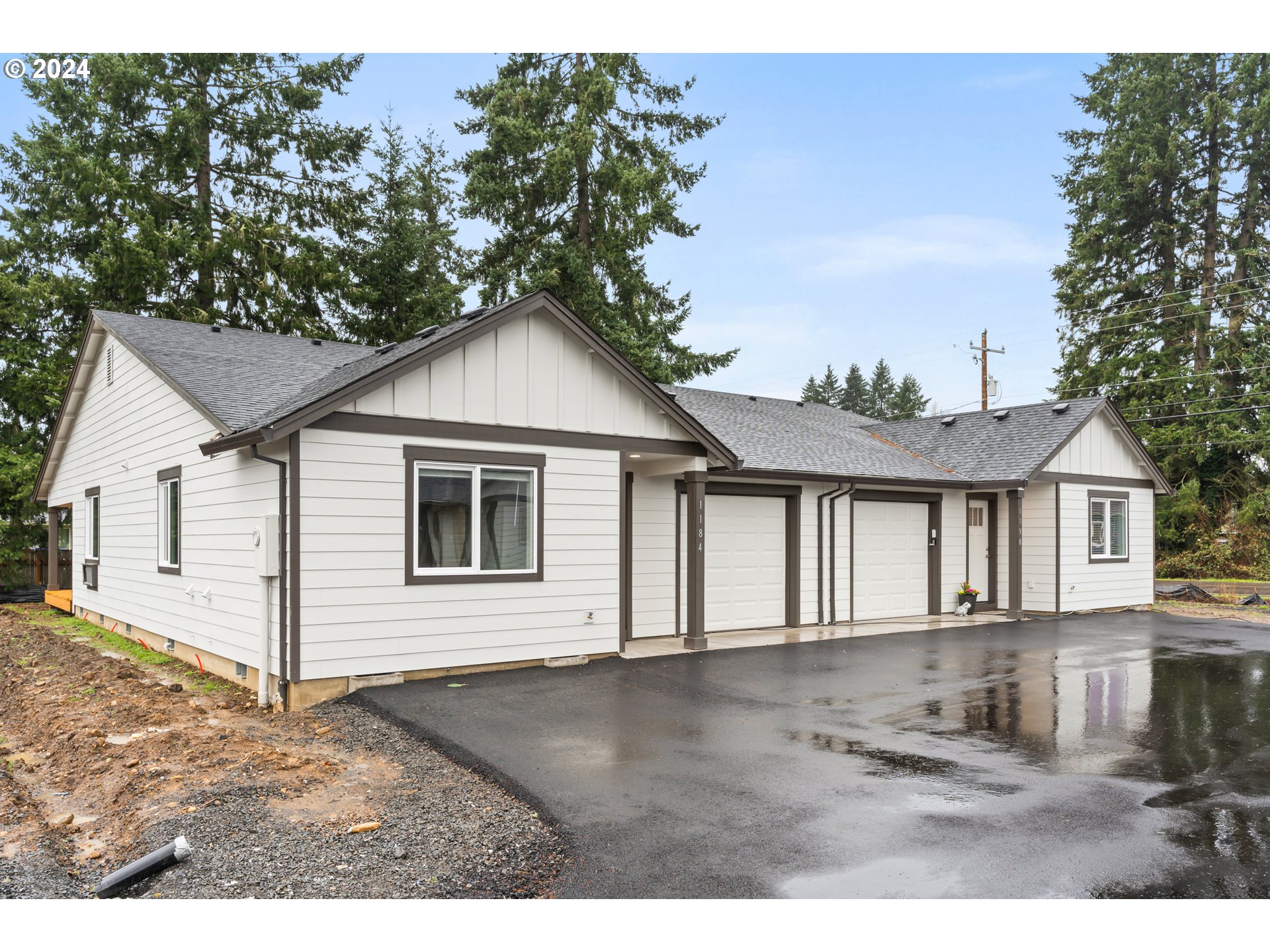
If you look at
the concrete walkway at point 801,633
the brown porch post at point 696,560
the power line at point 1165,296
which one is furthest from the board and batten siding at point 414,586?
the power line at point 1165,296

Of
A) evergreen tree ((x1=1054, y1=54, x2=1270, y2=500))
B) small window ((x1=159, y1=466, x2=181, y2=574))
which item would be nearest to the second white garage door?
small window ((x1=159, y1=466, x2=181, y2=574))

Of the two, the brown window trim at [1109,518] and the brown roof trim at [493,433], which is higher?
the brown roof trim at [493,433]

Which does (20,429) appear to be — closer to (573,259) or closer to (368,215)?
(368,215)

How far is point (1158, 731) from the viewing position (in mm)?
6965

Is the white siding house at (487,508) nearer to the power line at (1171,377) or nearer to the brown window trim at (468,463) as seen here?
the brown window trim at (468,463)

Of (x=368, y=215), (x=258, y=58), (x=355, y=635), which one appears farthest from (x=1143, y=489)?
(x=258, y=58)

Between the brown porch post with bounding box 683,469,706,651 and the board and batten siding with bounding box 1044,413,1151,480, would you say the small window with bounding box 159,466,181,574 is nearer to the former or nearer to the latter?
the brown porch post with bounding box 683,469,706,651

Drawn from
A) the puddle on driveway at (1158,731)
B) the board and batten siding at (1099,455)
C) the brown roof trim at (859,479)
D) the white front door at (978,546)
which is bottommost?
the puddle on driveway at (1158,731)

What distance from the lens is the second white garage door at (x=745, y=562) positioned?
12.5 m

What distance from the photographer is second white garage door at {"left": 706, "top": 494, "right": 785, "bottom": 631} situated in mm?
12547

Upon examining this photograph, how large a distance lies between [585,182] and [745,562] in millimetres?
14300

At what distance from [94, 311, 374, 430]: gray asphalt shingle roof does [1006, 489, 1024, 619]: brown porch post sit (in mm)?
11569

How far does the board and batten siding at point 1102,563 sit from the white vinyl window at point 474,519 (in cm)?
1122

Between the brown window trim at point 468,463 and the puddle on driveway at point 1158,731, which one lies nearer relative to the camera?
the puddle on driveway at point 1158,731
